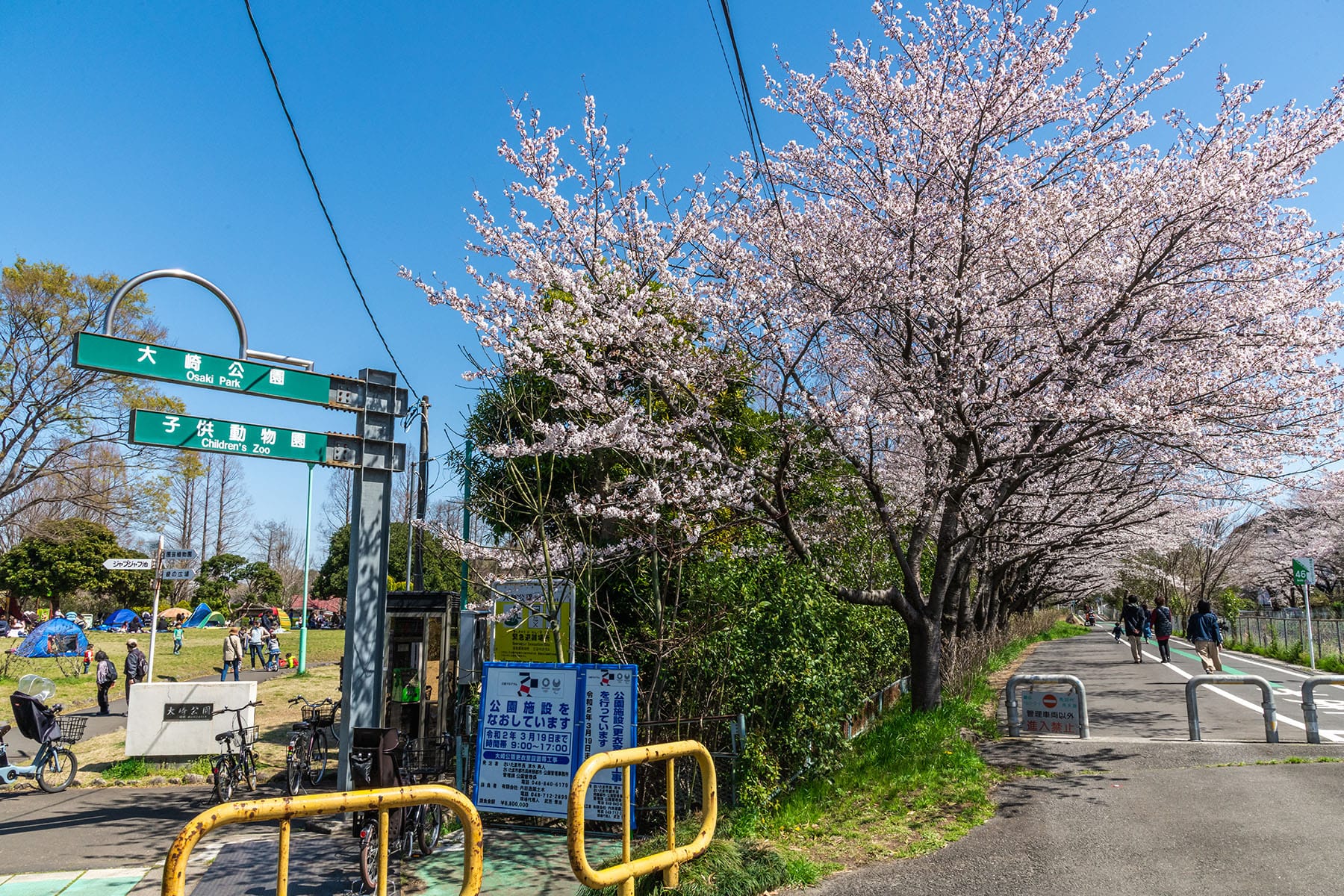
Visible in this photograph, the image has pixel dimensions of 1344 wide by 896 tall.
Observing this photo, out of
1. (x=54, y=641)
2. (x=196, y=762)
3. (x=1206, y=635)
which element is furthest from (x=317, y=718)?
(x=54, y=641)

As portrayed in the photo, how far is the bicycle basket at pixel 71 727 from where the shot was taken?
1169 cm

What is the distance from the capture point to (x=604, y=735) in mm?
7402

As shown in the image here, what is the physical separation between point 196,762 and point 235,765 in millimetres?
2991

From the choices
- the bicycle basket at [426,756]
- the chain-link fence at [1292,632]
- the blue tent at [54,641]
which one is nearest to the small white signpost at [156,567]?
the bicycle basket at [426,756]

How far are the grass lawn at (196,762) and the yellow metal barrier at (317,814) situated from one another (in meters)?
10.0

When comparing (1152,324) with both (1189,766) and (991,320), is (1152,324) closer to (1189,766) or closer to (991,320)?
(991,320)

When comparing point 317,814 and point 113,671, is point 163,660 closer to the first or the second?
point 113,671

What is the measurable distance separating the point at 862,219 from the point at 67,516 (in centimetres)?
4646

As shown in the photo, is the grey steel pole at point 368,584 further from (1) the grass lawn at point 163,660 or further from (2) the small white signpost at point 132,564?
(2) the small white signpost at point 132,564

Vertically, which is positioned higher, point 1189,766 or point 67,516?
point 67,516

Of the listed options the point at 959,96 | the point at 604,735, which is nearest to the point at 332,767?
the point at 604,735

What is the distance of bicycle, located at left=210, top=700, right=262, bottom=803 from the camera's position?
10219 millimetres

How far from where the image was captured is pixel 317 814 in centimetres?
338

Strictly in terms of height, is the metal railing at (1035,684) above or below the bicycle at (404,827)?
above
